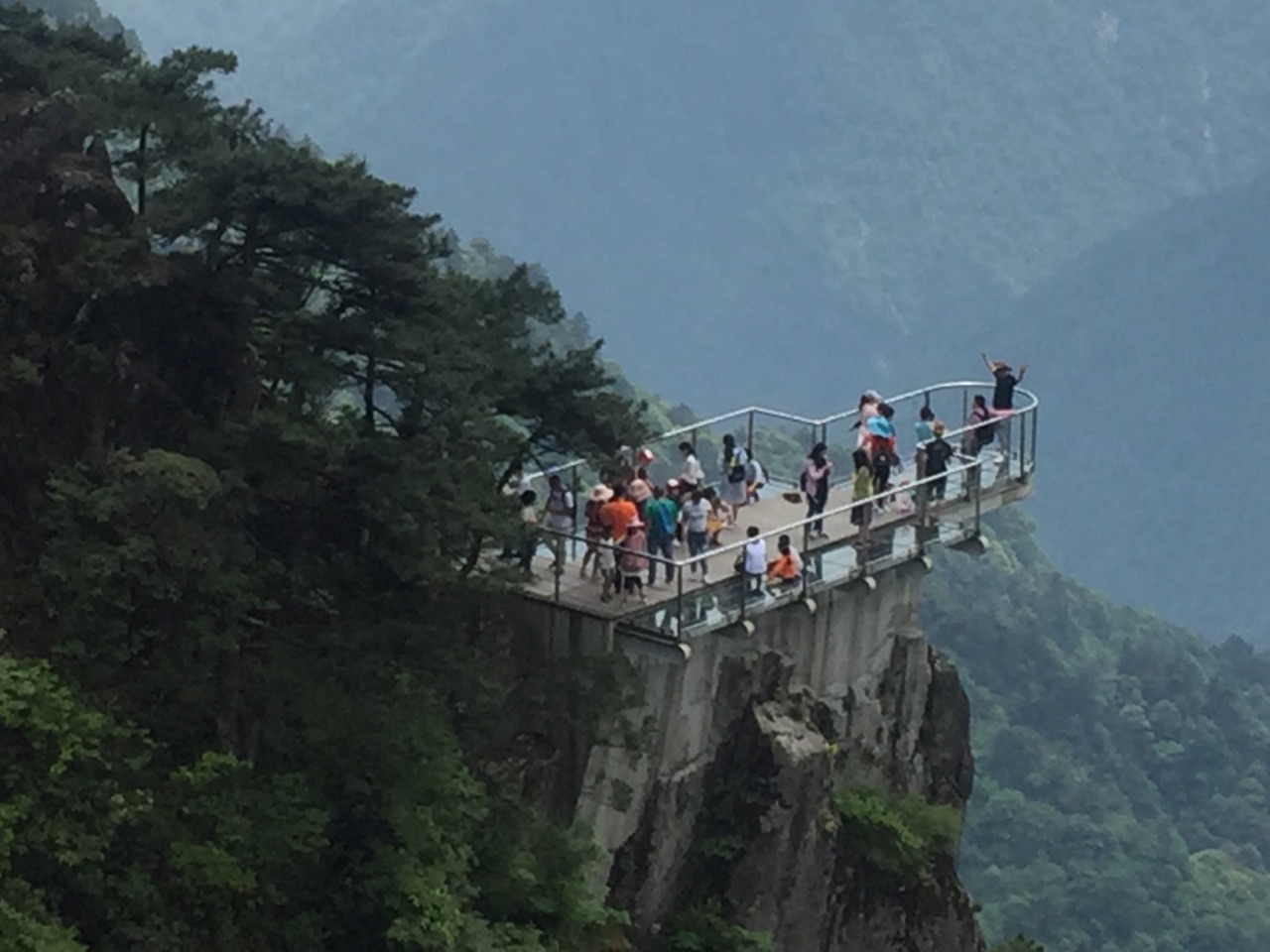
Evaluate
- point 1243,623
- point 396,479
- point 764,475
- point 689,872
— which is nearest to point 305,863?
point 396,479

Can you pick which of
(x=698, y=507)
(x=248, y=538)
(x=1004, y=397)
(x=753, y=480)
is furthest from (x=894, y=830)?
(x=248, y=538)

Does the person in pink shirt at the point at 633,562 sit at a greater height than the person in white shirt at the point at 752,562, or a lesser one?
lesser

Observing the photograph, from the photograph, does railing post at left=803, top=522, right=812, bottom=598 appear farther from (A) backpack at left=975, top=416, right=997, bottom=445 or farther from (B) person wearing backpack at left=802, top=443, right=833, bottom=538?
(A) backpack at left=975, top=416, right=997, bottom=445

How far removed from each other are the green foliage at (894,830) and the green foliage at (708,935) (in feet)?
7.48

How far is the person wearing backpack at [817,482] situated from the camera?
21.4 meters

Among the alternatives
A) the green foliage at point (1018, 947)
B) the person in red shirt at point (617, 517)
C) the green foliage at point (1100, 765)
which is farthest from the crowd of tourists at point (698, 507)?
the green foliage at point (1100, 765)

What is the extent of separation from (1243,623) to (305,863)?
147m

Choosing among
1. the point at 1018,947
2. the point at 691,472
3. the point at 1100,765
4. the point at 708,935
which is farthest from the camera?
the point at 1100,765

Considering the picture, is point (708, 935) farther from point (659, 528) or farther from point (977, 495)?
point (977, 495)

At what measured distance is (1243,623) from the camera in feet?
509

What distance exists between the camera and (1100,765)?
85812mm

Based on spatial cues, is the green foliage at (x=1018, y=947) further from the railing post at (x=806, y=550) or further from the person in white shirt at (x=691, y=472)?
the person in white shirt at (x=691, y=472)

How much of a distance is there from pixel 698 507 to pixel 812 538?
1.95 m

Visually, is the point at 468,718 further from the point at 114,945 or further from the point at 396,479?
the point at 114,945
